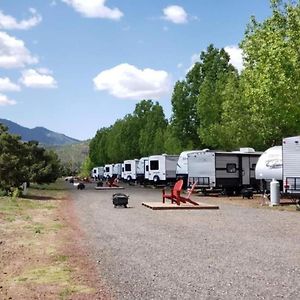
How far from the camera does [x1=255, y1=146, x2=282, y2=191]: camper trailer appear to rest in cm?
2813

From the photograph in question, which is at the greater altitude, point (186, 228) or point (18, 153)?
point (18, 153)

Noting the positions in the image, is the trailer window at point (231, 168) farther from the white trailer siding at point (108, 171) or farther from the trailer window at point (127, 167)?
the white trailer siding at point (108, 171)

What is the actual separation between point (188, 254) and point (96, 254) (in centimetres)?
200

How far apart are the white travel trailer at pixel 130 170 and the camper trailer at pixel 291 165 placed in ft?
123

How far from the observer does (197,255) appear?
10.9m

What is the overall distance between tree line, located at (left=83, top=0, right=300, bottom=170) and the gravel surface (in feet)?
31.8

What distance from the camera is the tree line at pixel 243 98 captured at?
88.1 feet

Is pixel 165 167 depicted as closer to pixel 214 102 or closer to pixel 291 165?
pixel 214 102

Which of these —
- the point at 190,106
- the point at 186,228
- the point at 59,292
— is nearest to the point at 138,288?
the point at 59,292

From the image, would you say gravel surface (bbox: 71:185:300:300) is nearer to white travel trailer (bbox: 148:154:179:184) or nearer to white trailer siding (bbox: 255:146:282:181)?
white trailer siding (bbox: 255:146:282:181)

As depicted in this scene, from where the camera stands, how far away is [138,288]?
26.2ft

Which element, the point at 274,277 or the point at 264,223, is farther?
the point at 264,223

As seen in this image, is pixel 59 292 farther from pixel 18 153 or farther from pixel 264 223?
pixel 18 153

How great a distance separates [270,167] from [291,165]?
156 inches
